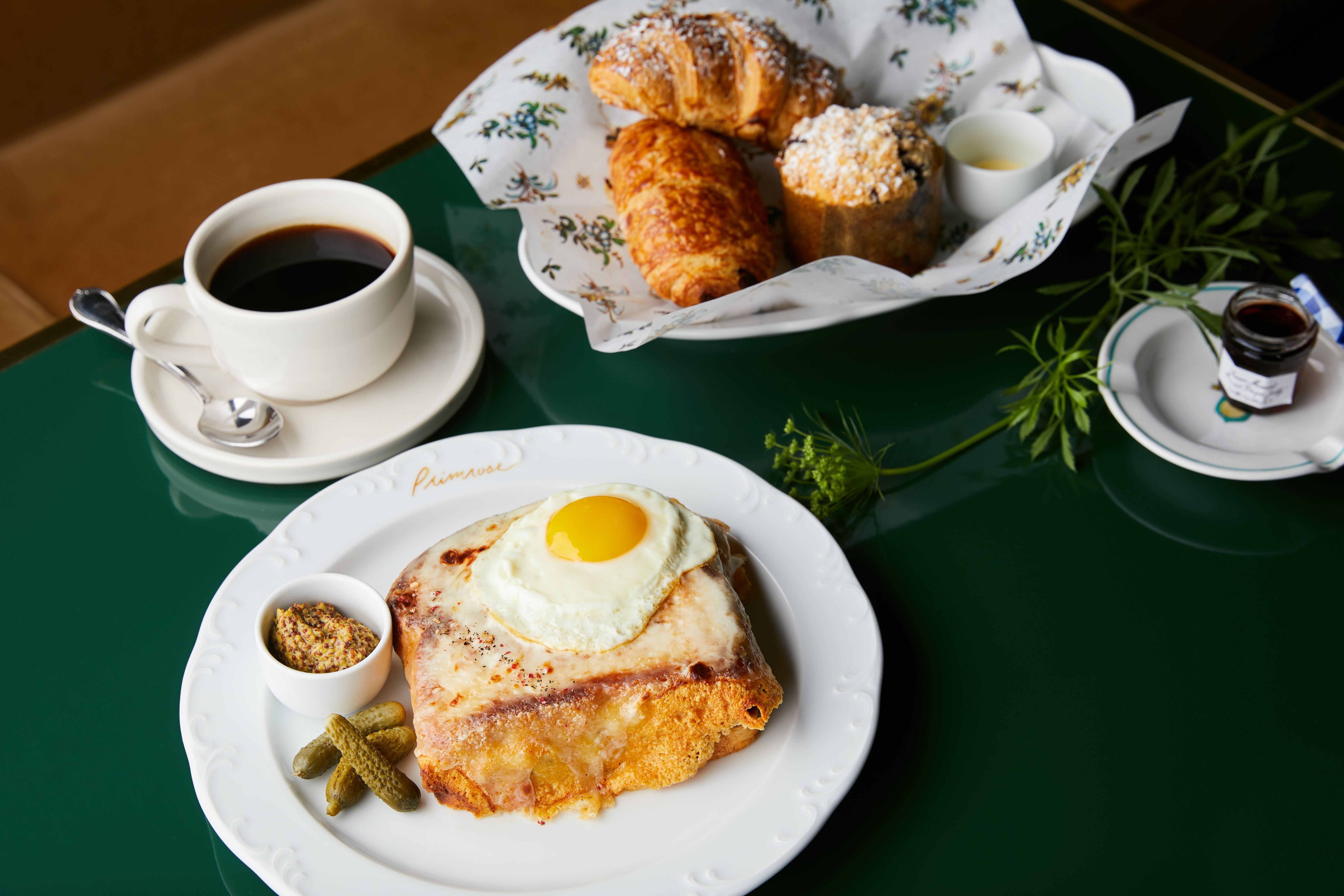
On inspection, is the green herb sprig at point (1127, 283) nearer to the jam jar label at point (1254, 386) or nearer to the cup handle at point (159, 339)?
the jam jar label at point (1254, 386)

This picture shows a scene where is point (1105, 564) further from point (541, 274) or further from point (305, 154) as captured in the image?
point (305, 154)

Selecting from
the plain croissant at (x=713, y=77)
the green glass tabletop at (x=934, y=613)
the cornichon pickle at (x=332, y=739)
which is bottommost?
the green glass tabletop at (x=934, y=613)

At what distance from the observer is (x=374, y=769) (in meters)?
1.21

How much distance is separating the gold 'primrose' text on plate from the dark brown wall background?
92.9 inches

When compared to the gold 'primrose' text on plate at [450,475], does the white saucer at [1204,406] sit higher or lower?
lower

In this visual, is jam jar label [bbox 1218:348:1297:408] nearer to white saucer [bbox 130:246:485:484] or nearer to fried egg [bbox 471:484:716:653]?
fried egg [bbox 471:484:716:653]

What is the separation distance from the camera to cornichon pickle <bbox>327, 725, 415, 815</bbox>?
1.20m

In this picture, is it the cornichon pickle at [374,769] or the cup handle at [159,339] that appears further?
the cup handle at [159,339]

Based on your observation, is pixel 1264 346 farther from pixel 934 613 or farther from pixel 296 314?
pixel 296 314

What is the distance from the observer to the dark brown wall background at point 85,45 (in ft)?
9.90

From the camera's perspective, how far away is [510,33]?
3.32m

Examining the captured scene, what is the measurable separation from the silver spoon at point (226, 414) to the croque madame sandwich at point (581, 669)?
47 cm

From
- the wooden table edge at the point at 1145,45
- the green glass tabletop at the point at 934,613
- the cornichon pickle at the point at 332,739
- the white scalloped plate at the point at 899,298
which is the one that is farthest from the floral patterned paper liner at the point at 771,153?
the cornichon pickle at the point at 332,739

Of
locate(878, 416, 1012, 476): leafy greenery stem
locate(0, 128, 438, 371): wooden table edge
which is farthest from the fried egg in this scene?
locate(0, 128, 438, 371): wooden table edge
